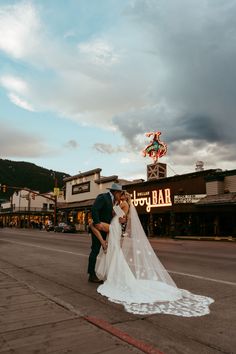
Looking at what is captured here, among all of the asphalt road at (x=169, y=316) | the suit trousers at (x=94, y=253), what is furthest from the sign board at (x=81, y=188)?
the suit trousers at (x=94, y=253)

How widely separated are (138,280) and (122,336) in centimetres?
231

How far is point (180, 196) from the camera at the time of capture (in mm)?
33406

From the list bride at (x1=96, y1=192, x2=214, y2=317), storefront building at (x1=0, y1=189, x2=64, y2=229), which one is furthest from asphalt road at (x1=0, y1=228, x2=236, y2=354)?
storefront building at (x1=0, y1=189, x2=64, y2=229)

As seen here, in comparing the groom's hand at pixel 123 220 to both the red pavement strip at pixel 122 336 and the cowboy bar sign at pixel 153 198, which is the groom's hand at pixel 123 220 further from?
the cowboy bar sign at pixel 153 198

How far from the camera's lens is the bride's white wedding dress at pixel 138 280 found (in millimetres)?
5098

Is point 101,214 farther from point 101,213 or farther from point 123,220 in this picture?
point 123,220

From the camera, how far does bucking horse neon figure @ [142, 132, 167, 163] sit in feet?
133

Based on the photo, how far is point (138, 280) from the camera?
6113 millimetres

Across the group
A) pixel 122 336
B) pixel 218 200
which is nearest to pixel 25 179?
pixel 218 200

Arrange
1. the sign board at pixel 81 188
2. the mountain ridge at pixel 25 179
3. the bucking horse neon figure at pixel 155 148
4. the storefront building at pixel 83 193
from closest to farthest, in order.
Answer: the bucking horse neon figure at pixel 155 148 < the storefront building at pixel 83 193 < the sign board at pixel 81 188 < the mountain ridge at pixel 25 179

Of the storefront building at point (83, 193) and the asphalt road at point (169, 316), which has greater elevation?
the storefront building at point (83, 193)

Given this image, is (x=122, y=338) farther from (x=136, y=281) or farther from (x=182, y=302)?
(x=136, y=281)

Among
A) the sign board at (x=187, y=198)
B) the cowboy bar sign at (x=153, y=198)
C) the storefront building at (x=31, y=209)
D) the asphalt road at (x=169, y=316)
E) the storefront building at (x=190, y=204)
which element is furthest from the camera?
the storefront building at (x=31, y=209)

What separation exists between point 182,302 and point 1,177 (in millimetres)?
146535
